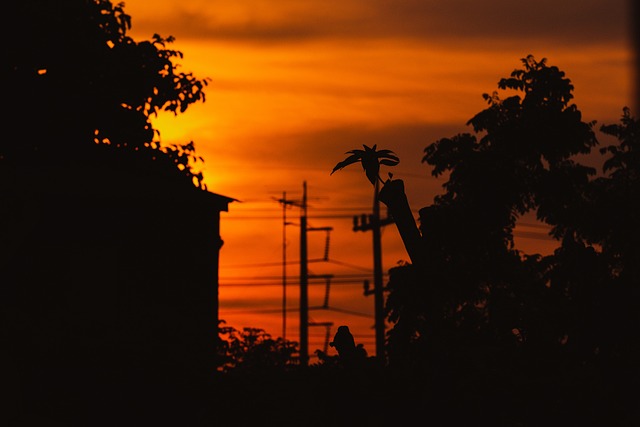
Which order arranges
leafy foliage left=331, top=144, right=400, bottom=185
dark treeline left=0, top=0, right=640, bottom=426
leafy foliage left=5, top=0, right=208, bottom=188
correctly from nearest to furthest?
leafy foliage left=331, top=144, right=400, bottom=185
dark treeline left=0, top=0, right=640, bottom=426
leafy foliage left=5, top=0, right=208, bottom=188

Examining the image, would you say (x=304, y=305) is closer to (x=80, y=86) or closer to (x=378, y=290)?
(x=378, y=290)

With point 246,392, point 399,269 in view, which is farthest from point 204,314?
point 246,392

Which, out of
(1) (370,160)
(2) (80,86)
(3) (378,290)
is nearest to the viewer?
(1) (370,160)

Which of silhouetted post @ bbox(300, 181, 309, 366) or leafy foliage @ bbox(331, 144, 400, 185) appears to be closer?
leafy foliage @ bbox(331, 144, 400, 185)

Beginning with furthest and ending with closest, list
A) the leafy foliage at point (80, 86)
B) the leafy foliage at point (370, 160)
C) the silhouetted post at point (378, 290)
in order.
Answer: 1. the silhouetted post at point (378, 290)
2. the leafy foliage at point (80, 86)
3. the leafy foliage at point (370, 160)

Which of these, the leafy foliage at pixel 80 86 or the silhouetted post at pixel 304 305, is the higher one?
the leafy foliage at pixel 80 86

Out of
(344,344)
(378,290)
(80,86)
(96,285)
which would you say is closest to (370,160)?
(344,344)

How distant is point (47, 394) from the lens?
28.5 metres

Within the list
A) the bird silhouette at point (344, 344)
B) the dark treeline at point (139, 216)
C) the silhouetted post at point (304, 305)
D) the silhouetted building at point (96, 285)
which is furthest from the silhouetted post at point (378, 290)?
the bird silhouette at point (344, 344)

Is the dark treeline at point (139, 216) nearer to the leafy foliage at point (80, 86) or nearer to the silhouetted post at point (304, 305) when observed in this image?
the leafy foliage at point (80, 86)

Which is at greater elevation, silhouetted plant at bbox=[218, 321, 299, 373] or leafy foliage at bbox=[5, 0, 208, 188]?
leafy foliage at bbox=[5, 0, 208, 188]

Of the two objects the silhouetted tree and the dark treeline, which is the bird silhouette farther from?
the silhouetted tree

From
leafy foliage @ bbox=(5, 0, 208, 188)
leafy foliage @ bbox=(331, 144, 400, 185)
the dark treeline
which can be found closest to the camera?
leafy foliage @ bbox=(331, 144, 400, 185)

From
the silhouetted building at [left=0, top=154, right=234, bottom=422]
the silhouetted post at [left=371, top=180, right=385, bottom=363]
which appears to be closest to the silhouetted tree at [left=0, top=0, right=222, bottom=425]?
the silhouetted building at [left=0, top=154, right=234, bottom=422]
